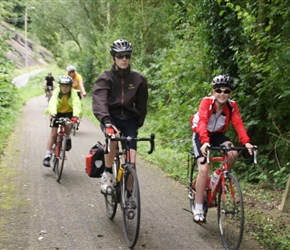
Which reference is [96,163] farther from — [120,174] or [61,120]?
[61,120]

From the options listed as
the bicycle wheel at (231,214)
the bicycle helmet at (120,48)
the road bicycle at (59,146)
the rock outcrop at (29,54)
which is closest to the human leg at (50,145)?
the road bicycle at (59,146)

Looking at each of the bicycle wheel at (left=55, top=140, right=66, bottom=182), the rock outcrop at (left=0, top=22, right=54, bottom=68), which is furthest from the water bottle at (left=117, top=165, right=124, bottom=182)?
the rock outcrop at (left=0, top=22, right=54, bottom=68)

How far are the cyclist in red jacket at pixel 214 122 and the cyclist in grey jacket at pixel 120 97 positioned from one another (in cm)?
81

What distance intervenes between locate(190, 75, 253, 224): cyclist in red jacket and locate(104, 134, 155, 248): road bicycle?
0.65m

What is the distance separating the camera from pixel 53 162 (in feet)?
27.8

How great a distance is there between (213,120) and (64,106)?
4.13 meters

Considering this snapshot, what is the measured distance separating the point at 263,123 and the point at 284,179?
43.5 inches

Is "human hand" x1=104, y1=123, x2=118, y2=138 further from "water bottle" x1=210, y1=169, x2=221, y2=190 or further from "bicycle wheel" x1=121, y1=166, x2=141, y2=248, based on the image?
Answer: "water bottle" x1=210, y1=169, x2=221, y2=190

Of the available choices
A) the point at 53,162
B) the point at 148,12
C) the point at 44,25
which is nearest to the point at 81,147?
the point at 53,162

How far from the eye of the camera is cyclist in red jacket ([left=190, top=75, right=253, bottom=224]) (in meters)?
5.07

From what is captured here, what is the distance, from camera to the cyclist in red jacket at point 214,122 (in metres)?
5.07

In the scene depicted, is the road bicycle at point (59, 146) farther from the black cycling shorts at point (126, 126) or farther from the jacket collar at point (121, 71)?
the jacket collar at point (121, 71)

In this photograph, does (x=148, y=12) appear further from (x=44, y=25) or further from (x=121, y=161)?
(x=44, y=25)

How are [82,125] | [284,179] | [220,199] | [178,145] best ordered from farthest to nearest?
[82,125], [178,145], [284,179], [220,199]
